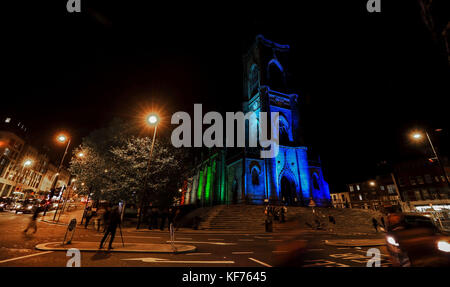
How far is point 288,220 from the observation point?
20750mm

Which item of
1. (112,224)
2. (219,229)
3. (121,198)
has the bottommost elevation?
(219,229)

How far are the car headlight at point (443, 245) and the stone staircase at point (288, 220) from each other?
1456 cm

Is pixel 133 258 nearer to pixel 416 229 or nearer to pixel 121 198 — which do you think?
pixel 416 229

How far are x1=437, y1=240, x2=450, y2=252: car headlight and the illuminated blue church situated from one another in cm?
2466

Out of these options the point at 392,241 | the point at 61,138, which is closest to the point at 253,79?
the point at 61,138

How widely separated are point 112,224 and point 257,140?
3119 centimetres

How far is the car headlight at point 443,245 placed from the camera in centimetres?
413

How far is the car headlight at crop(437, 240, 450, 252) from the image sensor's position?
413cm

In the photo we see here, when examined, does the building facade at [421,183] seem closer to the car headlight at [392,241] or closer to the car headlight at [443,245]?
the car headlight at [392,241]

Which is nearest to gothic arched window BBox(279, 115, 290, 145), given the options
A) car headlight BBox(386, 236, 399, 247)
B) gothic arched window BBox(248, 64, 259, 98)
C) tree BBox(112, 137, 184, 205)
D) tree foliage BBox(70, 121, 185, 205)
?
gothic arched window BBox(248, 64, 259, 98)

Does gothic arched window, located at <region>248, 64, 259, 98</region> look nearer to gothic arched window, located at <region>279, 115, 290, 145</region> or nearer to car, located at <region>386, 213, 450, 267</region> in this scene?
gothic arched window, located at <region>279, 115, 290, 145</region>

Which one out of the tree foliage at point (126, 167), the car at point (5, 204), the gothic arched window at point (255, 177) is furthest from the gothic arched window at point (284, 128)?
the car at point (5, 204)

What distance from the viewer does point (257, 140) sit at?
120 ft
